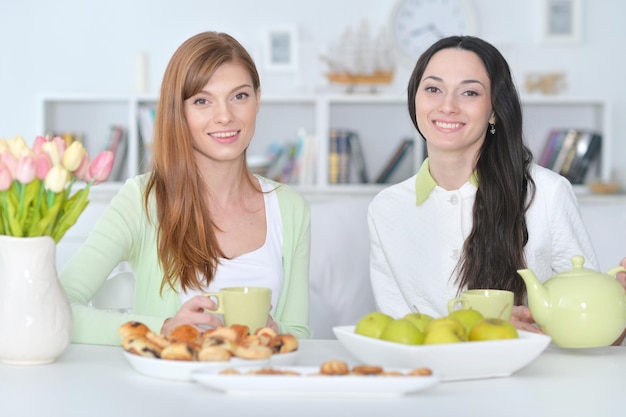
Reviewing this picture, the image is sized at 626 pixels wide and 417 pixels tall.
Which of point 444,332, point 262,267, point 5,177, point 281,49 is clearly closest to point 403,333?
point 444,332

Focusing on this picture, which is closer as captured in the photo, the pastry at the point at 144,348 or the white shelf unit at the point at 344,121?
the pastry at the point at 144,348

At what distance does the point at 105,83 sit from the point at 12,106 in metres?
0.47

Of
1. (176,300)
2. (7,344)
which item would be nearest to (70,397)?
(7,344)

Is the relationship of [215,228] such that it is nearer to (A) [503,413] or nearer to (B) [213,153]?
(B) [213,153]

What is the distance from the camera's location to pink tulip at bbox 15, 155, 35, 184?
127 cm

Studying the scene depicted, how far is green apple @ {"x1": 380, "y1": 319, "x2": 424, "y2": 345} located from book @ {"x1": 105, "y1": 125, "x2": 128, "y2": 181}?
3.44m

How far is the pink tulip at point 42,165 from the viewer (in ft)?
4.21

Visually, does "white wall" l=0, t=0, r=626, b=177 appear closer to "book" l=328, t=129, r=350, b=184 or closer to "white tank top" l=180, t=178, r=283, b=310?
"book" l=328, t=129, r=350, b=184

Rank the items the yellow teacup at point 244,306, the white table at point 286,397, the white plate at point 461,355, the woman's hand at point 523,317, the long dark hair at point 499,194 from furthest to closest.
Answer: the long dark hair at point 499,194 < the woman's hand at point 523,317 < the yellow teacup at point 244,306 < the white plate at point 461,355 < the white table at point 286,397

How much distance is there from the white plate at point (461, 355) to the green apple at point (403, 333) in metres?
0.02

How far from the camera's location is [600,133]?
4.56 metres

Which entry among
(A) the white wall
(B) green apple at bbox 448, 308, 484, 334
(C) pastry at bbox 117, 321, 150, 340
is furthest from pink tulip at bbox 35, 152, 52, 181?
(A) the white wall

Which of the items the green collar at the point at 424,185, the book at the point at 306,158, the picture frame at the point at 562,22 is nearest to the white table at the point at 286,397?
the green collar at the point at 424,185

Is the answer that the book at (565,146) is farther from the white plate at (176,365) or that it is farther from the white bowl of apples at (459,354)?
the white plate at (176,365)
